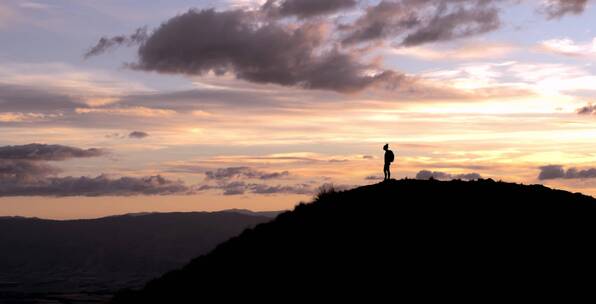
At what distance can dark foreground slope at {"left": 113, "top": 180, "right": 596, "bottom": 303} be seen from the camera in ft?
A: 94.6

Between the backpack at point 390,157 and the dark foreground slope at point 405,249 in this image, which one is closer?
the dark foreground slope at point 405,249

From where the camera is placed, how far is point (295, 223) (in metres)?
40.1

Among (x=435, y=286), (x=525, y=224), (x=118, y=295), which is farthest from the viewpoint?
(x=118, y=295)

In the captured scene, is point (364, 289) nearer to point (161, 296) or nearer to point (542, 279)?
point (542, 279)

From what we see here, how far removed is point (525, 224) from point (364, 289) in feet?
37.6

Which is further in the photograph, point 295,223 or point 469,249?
point 295,223

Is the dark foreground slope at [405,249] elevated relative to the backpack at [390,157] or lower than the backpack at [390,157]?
lower

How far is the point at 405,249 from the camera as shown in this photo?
31.9m

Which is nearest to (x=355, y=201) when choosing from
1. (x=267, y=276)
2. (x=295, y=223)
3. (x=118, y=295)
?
(x=295, y=223)

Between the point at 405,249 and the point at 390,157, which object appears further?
the point at 390,157

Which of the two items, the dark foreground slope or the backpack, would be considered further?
the backpack

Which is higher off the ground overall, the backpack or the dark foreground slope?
the backpack

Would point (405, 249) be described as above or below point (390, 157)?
below

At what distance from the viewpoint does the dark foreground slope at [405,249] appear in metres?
28.8
